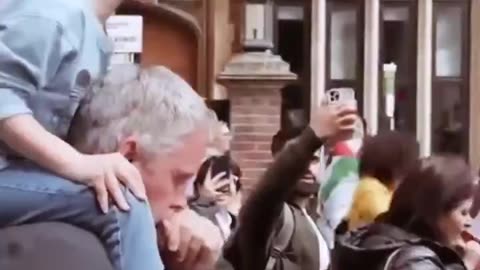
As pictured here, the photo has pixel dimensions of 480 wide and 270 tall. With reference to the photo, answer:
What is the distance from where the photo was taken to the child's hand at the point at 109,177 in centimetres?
208

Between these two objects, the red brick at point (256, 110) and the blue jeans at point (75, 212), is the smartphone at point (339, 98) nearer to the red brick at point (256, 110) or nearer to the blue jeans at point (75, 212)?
the blue jeans at point (75, 212)

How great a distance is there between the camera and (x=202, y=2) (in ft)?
53.3

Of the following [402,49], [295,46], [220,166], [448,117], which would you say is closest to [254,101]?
[295,46]

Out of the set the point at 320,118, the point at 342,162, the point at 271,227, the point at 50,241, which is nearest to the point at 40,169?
the point at 50,241

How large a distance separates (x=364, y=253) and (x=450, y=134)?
12.5m

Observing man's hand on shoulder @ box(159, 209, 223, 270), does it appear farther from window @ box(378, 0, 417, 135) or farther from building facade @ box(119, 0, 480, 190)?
window @ box(378, 0, 417, 135)

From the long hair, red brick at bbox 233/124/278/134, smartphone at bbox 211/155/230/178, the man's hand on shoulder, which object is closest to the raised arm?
the long hair

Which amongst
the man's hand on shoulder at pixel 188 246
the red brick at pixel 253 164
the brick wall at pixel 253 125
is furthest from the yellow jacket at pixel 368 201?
the red brick at pixel 253 164

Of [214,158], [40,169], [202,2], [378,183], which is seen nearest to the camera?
[40,169]

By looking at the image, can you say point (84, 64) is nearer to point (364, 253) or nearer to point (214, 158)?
point (364, 253)

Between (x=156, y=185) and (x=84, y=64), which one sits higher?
(x=84, y=64)

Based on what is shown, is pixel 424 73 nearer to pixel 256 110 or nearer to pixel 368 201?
pixel 256 110

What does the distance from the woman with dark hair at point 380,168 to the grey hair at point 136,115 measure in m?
3.25

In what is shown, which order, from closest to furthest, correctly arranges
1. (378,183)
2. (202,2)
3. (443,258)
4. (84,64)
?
1. (84,64)
2. (443,258)
3. (378,183)
4. (202,2)
